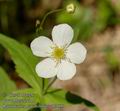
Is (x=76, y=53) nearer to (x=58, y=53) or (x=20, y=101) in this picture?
(x=58, y=53)

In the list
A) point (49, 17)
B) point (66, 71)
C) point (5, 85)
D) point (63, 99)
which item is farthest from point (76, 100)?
point (49, 17)

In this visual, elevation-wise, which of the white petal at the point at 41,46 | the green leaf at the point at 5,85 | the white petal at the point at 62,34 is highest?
the white petal at the point at 62,34

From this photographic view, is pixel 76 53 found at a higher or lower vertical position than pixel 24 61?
higher

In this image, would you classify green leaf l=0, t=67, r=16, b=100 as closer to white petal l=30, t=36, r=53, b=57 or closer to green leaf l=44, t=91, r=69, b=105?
green leaf l=44, t=91, r=69, b=105

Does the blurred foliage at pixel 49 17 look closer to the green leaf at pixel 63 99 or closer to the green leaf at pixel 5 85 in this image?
the green leaf at pixel 5 85

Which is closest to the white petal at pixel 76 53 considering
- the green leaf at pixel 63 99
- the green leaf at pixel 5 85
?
the green leaf at pixel 63 99

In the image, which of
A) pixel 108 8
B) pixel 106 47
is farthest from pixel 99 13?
pixel 106 47

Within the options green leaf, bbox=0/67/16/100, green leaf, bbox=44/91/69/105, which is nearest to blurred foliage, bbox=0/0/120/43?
green leaf, bbox=0/67/16/100
